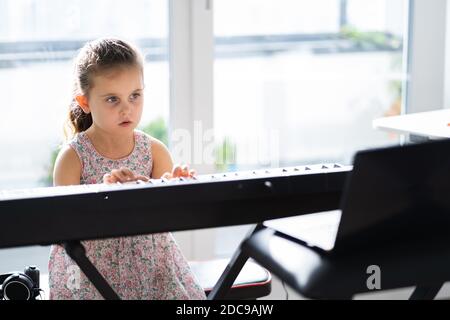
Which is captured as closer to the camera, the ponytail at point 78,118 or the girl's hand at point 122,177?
the girl's hand at point 122,177

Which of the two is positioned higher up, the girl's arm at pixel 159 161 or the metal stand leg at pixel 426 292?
the girl's arm at pixel 159 161

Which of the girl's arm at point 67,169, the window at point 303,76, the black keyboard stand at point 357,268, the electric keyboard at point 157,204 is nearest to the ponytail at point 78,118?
the girl's arm at point 67,169

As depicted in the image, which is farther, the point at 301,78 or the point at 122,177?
the point at 301,78

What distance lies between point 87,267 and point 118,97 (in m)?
0.63

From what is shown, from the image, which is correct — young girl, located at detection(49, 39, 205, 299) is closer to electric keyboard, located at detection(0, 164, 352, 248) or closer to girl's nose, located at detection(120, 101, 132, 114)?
girl's nose, located at detection(120, 101, 132, 114)

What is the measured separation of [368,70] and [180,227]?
6.49 ft

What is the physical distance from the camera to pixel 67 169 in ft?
7.24

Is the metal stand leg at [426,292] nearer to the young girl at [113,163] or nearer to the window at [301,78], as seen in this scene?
the young girl at [113,163]

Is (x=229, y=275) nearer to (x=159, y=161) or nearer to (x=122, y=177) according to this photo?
(x=122, y=177)

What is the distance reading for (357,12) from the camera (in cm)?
336

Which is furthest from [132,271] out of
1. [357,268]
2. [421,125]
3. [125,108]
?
[421,125]

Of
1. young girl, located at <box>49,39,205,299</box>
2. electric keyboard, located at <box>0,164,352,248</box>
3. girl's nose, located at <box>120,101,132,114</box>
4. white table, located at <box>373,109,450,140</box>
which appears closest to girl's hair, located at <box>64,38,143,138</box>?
young girl, located at <box>49,39,205,299</box>

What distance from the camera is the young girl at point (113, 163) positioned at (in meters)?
2.10
